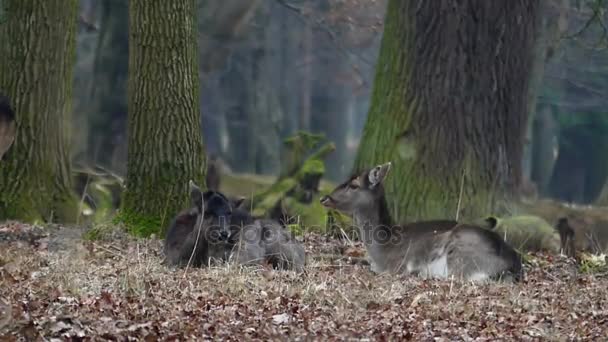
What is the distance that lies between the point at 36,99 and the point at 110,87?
17.3m

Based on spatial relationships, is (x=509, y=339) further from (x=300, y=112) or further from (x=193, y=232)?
(x=300, y=112)

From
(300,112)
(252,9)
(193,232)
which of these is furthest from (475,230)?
(300,112)

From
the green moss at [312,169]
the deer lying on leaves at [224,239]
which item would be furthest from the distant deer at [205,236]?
the green moss at [312,169]

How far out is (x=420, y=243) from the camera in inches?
606

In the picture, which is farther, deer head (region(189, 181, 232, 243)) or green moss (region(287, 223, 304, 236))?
green moss (region(287, 223, 304, 236))

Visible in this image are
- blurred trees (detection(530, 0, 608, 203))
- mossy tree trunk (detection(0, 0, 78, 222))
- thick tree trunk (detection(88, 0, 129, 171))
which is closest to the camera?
mossy tree trunk (detection(0, 0, 78, 222))

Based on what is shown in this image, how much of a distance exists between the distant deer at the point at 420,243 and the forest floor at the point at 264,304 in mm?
461

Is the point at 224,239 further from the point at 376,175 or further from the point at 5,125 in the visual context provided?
the point at 5,125

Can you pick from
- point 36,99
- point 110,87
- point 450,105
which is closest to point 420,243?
point 450,105

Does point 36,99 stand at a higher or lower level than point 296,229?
higher

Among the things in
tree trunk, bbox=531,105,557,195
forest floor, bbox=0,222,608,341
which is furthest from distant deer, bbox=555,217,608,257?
tree trunk, bbox=531,105,557,195

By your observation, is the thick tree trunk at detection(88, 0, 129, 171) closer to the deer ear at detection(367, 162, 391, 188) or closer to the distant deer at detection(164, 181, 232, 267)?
the deer ear at detection(367, 162, 391, 188)

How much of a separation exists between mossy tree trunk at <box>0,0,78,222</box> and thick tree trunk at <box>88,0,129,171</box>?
51.6 ft

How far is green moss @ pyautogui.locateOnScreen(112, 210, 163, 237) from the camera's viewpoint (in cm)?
1792
